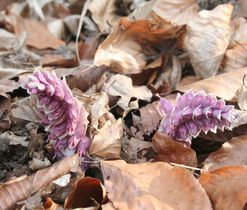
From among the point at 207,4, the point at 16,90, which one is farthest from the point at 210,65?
the point at 16,90

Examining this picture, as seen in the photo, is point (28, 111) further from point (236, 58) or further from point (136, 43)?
point (236, 58)

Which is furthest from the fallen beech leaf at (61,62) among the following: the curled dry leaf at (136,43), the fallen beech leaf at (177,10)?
the fallen beech leaf at (177,10)

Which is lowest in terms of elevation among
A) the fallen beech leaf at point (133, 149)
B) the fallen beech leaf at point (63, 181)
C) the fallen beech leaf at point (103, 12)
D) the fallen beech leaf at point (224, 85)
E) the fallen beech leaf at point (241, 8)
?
the fallen beech leaf at point (103, 12)

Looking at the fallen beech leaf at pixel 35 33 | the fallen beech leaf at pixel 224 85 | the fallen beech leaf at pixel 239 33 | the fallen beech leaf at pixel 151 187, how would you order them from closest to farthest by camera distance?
the fallen beech leaf at pixel 151 187, the fallen beech leaf at pixel 224 85, the fallen beech leaf at pixel 239 33, the fallen beech leaf at pixel 35 33

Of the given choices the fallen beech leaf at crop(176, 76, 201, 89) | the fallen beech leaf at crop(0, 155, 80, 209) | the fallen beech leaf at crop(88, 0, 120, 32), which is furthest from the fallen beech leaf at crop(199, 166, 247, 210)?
the fallen beech leaf at crop(88, 0, 120, 32)

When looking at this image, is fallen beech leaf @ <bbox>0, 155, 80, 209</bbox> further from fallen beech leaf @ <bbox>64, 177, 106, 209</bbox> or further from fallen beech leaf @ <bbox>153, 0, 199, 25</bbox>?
fallen beech leaf @ <bbox>153, 0, 199, 25</bbox>

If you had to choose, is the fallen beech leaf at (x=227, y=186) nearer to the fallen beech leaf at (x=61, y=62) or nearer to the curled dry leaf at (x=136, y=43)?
the curled dry leaf at (x=136, y=43)
